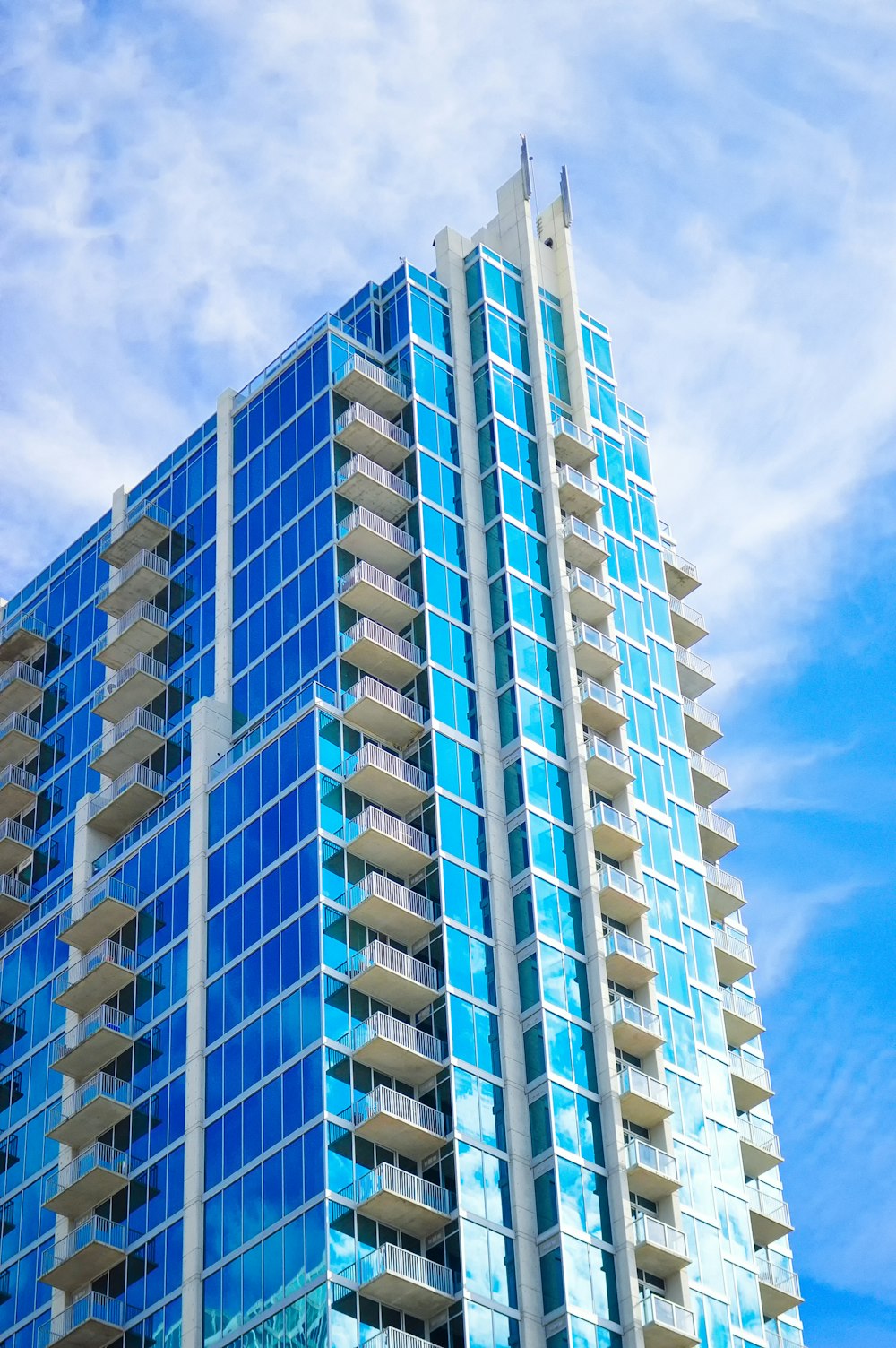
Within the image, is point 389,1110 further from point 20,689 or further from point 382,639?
point 20,689

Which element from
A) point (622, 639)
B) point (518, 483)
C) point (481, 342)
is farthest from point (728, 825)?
point (481, 342)

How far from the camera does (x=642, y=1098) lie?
7762 cm

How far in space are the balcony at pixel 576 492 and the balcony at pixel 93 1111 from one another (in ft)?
102

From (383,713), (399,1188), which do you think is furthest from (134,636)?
(399,1188)

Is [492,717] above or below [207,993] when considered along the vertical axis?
above

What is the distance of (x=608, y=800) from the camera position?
8750 cm

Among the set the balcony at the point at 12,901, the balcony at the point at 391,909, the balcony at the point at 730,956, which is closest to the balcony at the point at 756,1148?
the balcony at the point at 730,956

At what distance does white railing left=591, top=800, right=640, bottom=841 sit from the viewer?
278 feet

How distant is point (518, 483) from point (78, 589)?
946 inches

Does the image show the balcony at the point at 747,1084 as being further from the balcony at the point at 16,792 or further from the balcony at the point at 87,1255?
the balcony at the point at 16,792

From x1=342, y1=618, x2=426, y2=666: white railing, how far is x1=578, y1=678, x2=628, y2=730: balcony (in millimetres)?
7051

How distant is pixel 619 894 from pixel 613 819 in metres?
3.63

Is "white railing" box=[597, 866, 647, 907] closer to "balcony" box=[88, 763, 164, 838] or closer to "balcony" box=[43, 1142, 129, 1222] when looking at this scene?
"balcony" box=[88, 763, 164, 838]

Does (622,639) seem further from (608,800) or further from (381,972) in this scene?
(381,972)
